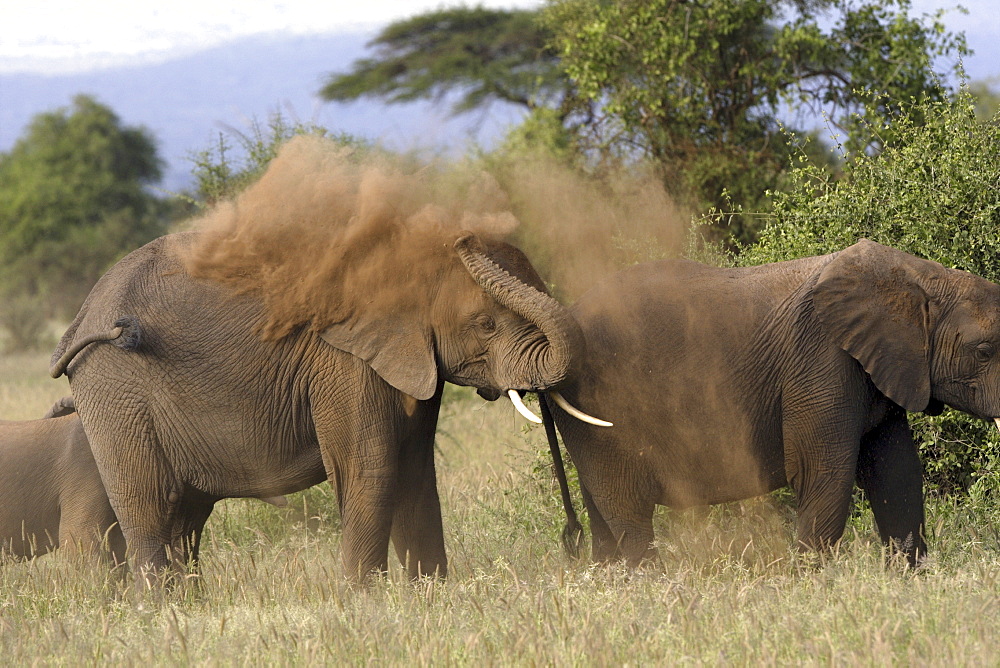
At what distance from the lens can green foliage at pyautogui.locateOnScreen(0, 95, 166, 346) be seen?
34.1 metres

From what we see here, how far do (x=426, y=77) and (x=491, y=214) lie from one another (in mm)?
23467

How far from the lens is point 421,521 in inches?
252

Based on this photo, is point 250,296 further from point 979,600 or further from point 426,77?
point 426,77

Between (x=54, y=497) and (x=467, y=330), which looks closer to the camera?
(x=467, y=330)

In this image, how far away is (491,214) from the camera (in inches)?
233

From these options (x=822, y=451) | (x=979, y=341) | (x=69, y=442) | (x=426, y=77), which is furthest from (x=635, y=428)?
(x=426, y=77)

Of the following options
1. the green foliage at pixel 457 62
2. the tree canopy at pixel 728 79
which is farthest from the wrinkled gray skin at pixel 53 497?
the green foliage at pixel 457 62

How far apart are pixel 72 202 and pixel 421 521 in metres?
33.6

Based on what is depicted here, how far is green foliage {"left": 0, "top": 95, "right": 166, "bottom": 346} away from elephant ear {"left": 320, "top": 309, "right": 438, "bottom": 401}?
84.0 ft

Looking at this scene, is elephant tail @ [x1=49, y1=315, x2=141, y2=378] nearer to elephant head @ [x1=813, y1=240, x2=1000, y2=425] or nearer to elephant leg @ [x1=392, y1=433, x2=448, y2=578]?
elephant leg @ [x1=392, y1=433, x2=448, y2=578]

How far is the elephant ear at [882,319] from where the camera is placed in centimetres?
571

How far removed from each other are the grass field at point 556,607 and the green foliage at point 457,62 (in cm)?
2136

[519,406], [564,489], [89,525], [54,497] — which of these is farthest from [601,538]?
[54,497]

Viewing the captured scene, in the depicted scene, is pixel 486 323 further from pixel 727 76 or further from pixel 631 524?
pixel 727 76
